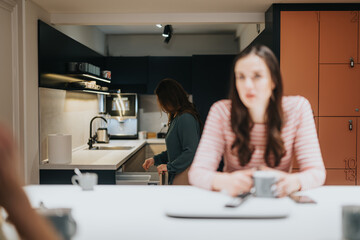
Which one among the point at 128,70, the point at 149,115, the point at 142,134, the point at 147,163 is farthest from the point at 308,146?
the point at 149,115

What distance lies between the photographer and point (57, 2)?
3.16 meters

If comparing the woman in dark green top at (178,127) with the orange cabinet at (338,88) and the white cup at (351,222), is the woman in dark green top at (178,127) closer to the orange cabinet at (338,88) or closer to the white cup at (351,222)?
the white cup at (351,222)

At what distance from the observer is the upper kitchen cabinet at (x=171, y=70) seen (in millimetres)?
5496

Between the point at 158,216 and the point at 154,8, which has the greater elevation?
the point at 154,8

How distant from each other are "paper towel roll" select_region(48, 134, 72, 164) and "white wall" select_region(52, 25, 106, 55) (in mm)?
1339

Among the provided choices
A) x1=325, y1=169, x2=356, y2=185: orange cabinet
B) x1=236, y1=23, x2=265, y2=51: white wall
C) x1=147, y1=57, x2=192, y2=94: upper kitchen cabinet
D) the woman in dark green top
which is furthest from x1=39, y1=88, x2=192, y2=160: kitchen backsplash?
x1=325, y1=169, x2=356, y2=185: orange cabinet

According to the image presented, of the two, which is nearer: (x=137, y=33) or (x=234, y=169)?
(x=234, y=169)

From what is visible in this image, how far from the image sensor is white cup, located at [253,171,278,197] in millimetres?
1129

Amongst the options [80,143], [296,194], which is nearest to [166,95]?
[296,194]

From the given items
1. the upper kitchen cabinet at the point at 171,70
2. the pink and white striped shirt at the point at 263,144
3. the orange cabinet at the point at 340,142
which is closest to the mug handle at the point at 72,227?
the pink and white striped shirt at the point at 263,144

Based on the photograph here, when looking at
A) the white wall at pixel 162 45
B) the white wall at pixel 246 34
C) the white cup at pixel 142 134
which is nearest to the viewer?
the white wall at pixel 246 34

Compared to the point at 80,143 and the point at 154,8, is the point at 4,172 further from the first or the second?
the point at 80,143

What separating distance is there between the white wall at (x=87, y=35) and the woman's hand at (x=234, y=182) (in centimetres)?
318

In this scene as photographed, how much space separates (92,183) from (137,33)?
15.8 feet
